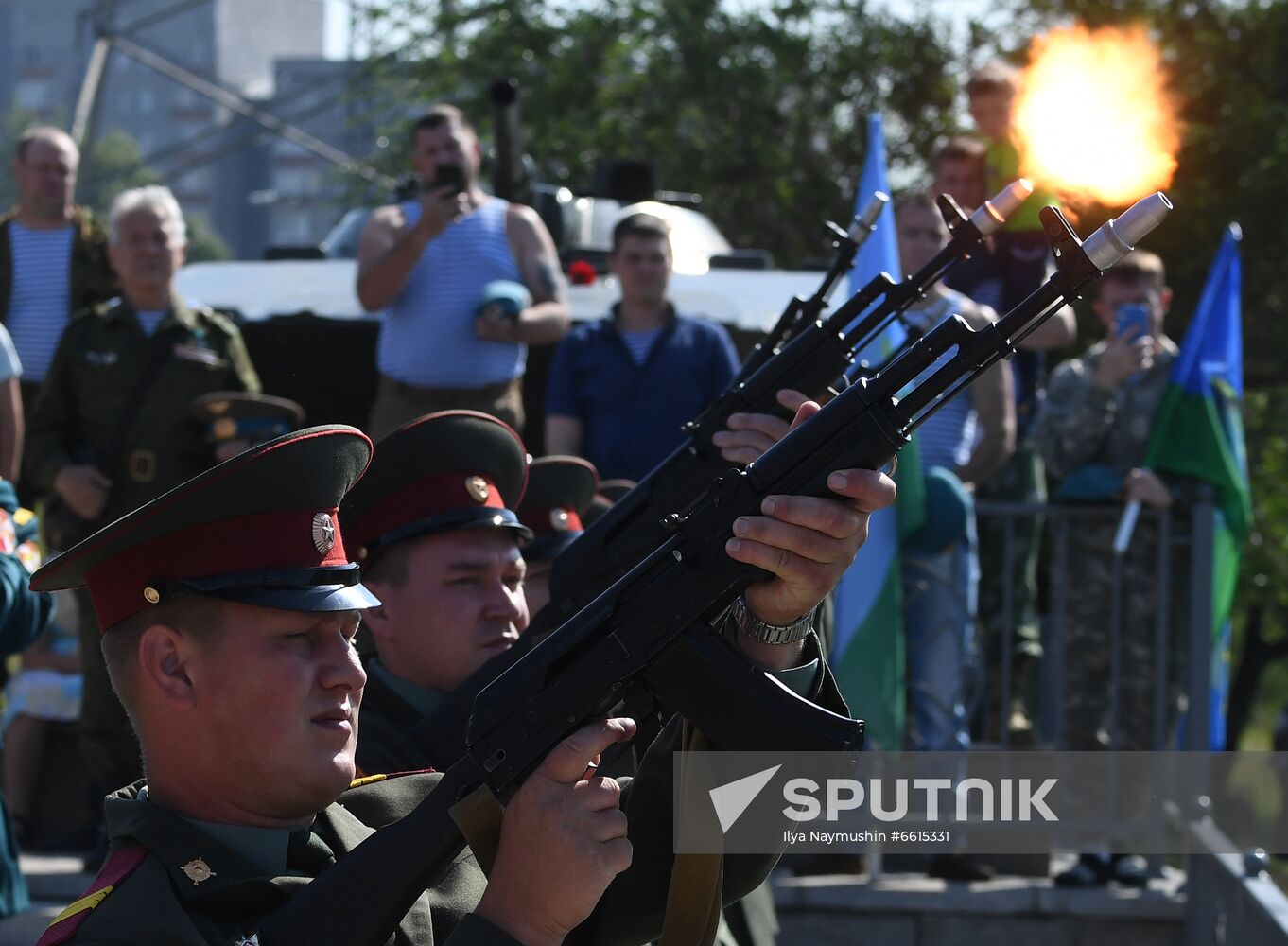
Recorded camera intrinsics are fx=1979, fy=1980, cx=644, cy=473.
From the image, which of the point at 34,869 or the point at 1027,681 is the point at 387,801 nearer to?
the point at 34,869

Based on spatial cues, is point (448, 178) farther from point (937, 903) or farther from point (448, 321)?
point (937, 903)

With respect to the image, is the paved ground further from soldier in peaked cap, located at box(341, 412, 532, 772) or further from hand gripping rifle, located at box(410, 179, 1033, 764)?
soldier in peaked cap, located at box(341, 412, 532, 772)

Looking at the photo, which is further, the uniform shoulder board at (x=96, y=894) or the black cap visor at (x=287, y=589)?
the black cap visor at (x=287, y=589)

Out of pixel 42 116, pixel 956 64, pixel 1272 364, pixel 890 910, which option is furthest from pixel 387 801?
pixel 42 116

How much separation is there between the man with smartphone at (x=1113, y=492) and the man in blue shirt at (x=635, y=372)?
1.38m

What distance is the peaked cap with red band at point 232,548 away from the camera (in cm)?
276

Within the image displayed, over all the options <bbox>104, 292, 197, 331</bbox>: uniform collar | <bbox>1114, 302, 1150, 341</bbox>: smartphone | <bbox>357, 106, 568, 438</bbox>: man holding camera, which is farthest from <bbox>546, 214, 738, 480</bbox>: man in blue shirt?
<bbox>1114, 302, 1150, 341</bbox>: smartphone

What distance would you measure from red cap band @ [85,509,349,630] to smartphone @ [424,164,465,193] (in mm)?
4690

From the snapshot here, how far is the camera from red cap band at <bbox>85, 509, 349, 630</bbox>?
2773 mm

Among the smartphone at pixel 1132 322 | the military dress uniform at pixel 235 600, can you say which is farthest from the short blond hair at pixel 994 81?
the military dress uniform at pixel 235 600

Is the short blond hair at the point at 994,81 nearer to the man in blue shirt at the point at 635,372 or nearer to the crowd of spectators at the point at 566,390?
the crowd of spectators at the point at 566,390

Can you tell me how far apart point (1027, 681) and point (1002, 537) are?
1.14 meters

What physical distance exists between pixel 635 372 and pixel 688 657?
4370mm

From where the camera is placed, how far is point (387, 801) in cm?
322
